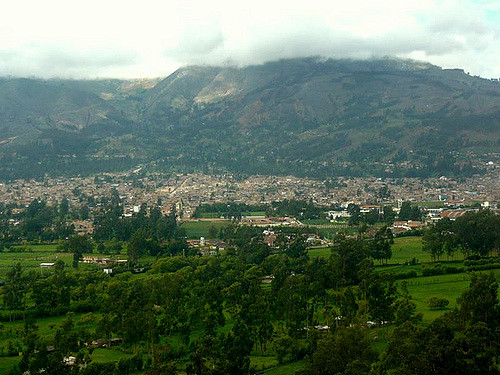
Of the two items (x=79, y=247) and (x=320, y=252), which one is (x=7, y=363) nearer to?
(x=79, y=247)

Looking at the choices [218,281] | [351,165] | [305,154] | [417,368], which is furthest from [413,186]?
[417,368]

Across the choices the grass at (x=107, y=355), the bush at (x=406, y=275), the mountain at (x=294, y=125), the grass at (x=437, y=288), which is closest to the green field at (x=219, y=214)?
the bush at (x=406, y=275)

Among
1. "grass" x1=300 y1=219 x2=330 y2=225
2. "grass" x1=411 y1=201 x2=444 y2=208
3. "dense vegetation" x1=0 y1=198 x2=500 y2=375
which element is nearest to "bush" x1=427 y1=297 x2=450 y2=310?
"dense vegetation" x1=0 y1=198 x2=500 y2=375

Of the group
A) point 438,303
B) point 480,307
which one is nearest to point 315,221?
point 438,303

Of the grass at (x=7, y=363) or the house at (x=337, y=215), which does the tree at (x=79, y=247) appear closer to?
the grass at (x=7, y=363)

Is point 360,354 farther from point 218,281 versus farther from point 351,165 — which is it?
point 351,165
